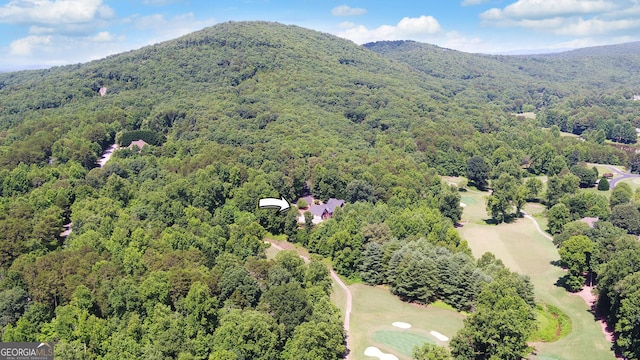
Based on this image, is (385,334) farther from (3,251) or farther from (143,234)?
(3,251)

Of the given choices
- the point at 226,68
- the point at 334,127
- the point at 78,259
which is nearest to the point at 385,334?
the point at 78,259

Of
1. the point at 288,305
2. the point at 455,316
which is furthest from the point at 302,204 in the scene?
the point at 288,305

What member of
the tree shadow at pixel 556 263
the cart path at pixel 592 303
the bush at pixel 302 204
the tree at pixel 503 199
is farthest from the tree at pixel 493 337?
the bush at pixel 302 204

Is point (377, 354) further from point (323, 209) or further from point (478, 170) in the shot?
point (478, 170)

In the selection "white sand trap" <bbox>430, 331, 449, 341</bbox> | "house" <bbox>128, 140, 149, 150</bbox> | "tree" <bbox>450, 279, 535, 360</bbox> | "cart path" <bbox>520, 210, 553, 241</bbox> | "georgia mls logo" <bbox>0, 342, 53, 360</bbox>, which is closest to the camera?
"georgia mls logo" <bbox>0, 342, 53, 360</bbox>

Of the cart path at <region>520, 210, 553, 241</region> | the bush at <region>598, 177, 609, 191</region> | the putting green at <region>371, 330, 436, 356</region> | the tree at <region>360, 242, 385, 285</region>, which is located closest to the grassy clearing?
the putting green at <region>371, 330, 436, 356</region>

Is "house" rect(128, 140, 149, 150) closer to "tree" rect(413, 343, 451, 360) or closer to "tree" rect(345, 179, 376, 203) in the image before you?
"tree" rect(345, 179, 376, 203)

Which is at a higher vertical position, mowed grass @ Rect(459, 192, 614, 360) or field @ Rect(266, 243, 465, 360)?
field @ Rect(266, 243, 465, 360)

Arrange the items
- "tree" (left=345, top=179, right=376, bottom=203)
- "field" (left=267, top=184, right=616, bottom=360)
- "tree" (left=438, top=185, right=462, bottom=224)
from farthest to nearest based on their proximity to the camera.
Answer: "tree" (left=345, top=179, right=376, bottom=203)
"tree" (left=438, top=185, right=462, bottom=224)
"field" (left=267, top=184, right=616, bottom=360)
